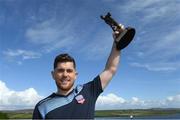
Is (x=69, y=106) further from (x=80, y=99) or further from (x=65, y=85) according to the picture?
(x=65, y=85)

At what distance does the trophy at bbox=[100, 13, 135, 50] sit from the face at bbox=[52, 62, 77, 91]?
35.6 inches

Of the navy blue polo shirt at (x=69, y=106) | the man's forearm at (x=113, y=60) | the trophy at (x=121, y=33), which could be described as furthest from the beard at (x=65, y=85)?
the trophy at (x=121, y=33)

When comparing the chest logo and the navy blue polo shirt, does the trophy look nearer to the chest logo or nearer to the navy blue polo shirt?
the navy blue polo shirt

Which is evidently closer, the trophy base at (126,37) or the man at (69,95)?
the man at (69,95)

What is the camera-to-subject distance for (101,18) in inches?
278

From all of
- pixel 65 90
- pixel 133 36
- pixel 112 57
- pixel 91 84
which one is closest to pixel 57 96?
pixel 65 90

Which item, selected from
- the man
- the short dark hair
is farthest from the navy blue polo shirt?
the short dark hair

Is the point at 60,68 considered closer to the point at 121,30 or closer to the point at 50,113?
the point at 50,113

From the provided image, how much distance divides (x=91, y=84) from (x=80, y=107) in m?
0.57

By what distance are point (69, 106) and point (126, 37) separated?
149 cm

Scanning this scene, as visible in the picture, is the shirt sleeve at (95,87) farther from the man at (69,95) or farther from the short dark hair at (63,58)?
the short dark hair at (63,58)

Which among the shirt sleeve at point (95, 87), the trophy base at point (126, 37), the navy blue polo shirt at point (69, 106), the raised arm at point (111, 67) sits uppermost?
the trophy base at point (126, 37)

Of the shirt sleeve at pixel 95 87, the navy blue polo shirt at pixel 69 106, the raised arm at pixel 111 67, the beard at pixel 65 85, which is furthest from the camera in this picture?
the raised arm at pixel 111 67

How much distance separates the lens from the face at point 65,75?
656 cm
